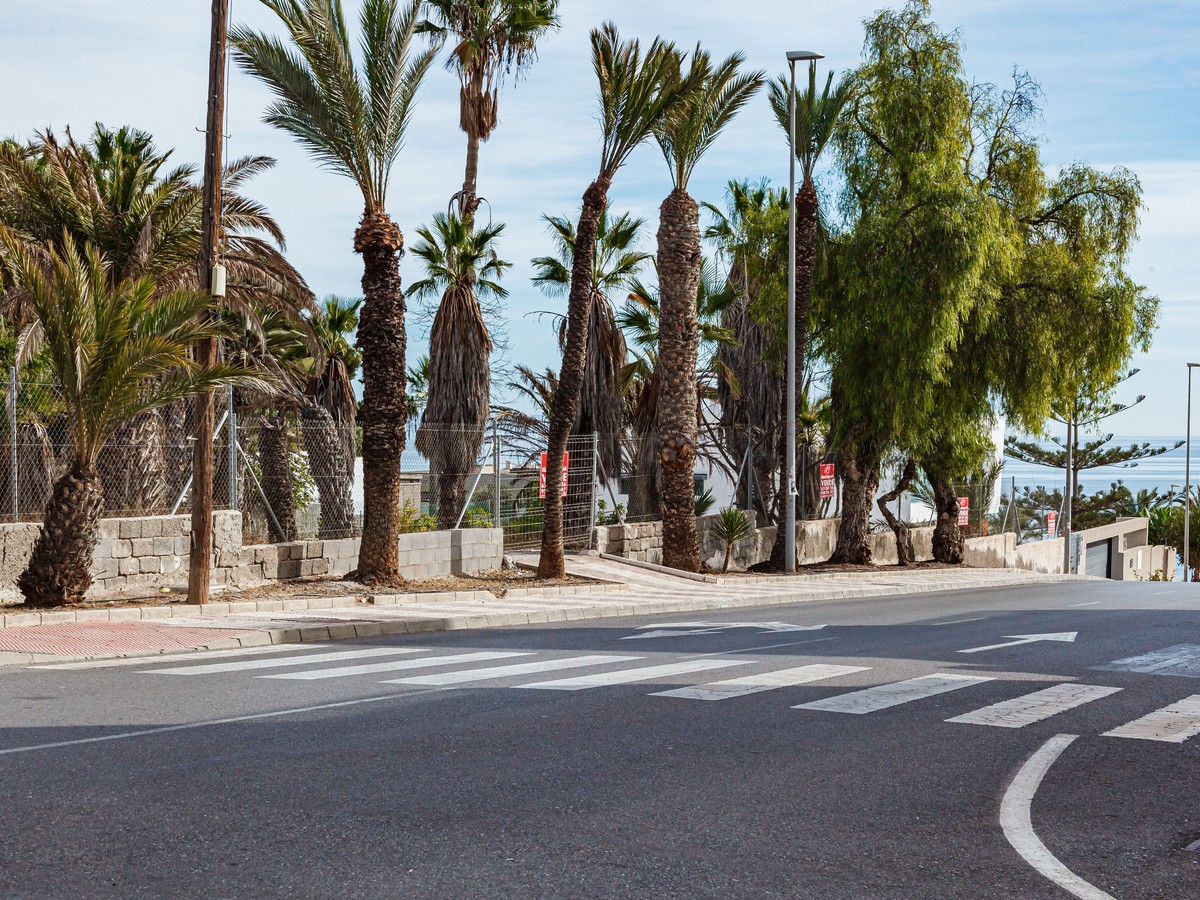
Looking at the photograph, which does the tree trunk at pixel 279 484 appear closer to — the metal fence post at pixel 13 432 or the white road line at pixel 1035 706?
the metal fence post at pixel 13 432

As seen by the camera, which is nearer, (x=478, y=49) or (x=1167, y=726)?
(x=1167, y=726)

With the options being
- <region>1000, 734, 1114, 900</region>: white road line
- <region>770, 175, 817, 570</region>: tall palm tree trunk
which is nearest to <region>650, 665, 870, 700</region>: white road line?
<region>1000, 734, 1114, 900</region>: white road line

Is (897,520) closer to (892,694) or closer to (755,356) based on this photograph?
(755,356)

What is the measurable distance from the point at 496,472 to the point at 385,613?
6504 millimetres

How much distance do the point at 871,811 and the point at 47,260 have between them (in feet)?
56.7

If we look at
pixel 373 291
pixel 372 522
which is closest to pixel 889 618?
pixel 372 522

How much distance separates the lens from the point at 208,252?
15.9m

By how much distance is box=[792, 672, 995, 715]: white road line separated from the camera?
942 centimetres

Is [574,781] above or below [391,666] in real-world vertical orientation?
A: above

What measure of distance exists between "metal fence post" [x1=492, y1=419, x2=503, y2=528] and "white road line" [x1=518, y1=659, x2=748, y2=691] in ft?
34.0

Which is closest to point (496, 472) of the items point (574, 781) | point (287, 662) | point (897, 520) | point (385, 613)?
point (385, 613)

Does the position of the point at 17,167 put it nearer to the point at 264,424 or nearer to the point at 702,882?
the point at 264,424

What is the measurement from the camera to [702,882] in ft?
16.4

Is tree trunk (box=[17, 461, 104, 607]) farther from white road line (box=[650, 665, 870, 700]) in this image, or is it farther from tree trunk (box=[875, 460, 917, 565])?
tree trunk (box=[875, 460, 917, 565])
